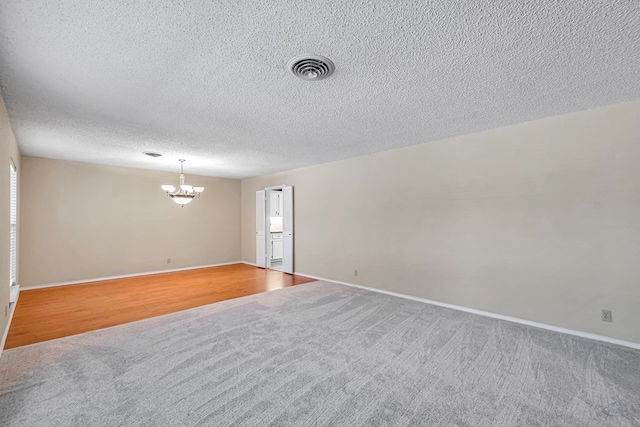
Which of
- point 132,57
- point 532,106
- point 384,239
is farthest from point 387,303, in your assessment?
point 132,57

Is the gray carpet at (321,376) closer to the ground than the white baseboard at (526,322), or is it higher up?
closer to the ground

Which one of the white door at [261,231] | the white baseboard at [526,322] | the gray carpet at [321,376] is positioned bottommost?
the gray carpet at [321,376]

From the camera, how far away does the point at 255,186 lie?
7.86m

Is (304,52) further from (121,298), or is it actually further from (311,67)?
(121,298)

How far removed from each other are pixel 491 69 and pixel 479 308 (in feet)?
10.0

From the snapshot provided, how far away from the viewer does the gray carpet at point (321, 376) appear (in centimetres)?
185

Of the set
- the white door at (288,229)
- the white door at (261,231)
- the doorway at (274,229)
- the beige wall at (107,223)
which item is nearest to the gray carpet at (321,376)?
the white door at (288,229)

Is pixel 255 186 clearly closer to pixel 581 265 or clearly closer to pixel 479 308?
pixel 479 308

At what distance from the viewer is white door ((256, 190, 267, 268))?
7428 mm

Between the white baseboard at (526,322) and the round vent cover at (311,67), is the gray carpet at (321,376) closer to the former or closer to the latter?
the white baseboard at (526,322)

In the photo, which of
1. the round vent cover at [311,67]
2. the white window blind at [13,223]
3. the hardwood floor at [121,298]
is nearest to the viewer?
the round vent cover at [311,67]

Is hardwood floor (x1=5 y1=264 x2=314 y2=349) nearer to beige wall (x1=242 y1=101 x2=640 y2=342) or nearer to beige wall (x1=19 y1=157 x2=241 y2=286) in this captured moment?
beige wall (x1=19 y1=157 x2=241 y2=286)

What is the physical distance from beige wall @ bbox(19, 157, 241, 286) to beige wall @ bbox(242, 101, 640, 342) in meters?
4.31

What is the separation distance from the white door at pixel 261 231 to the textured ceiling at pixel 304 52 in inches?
146
